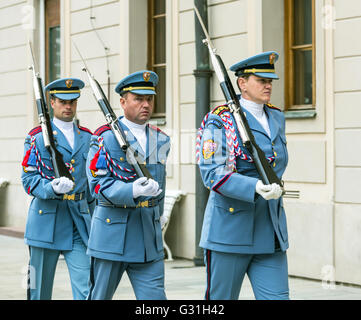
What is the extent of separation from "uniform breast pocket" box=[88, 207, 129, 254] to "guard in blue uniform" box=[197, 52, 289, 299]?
0.54 metres

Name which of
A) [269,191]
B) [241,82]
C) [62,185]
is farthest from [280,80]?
[269,191]

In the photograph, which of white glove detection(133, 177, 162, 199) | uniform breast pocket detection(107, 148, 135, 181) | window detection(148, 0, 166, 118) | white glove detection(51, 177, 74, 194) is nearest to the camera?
white glove detection(133, 177, 162, 199)

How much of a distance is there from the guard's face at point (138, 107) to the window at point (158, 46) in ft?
20.5

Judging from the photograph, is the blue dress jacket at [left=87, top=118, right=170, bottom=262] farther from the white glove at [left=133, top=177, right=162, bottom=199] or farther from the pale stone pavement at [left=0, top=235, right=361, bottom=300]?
the pale stone pavement at [left=0, top=235, right=361, bottom=300]

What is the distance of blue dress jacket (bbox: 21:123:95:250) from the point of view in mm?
6543

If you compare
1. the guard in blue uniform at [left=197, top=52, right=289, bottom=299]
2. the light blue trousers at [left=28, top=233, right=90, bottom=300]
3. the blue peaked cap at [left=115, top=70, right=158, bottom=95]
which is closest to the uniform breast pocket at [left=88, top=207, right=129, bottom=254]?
the guard in blue uniform at [left=197, top=52, right=289, bottom=299]

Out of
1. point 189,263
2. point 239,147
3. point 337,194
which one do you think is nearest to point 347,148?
point 337,194

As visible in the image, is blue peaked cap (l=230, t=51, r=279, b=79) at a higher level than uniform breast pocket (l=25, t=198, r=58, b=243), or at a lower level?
higher

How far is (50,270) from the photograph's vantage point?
21.4 feet

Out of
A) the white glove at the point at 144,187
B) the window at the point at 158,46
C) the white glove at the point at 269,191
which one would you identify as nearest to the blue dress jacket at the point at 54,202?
the white glove at the point at 144,187

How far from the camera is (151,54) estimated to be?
40.2 feet

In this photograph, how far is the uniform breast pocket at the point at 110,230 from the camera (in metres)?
5.42

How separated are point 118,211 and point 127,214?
60 mm

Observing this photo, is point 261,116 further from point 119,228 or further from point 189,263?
point 189,263
